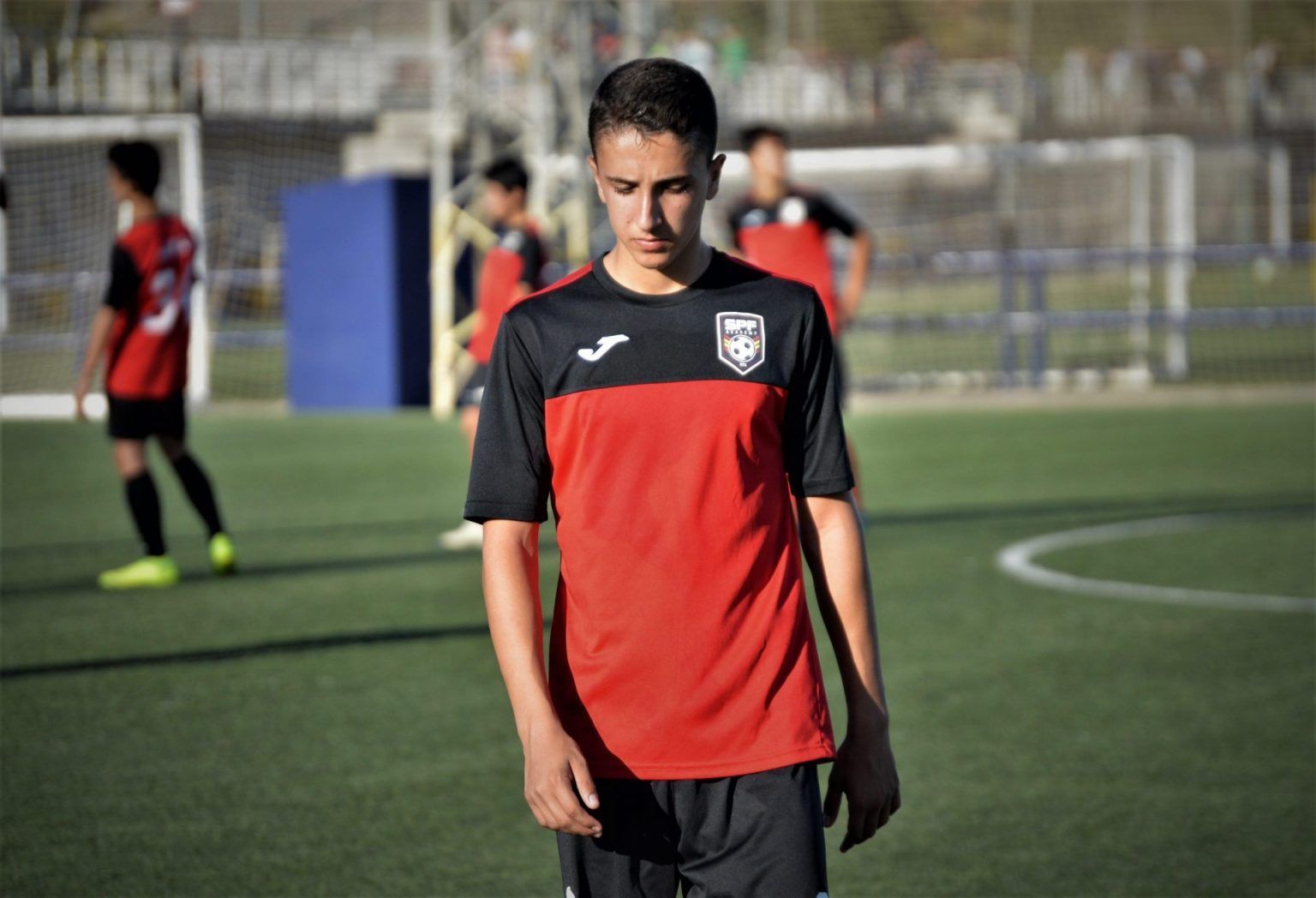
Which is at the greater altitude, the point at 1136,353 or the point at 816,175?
the point at 816,175

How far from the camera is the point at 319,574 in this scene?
9.07m

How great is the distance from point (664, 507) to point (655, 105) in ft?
1.82

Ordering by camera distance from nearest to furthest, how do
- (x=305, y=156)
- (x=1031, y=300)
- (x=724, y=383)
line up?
1. (x=724, y=383)
2. (x=1031, y=300)
3. (x=305, y=156)

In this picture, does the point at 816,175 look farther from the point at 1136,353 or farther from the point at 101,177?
the point at 101,177

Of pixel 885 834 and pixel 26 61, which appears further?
pixel 26 61

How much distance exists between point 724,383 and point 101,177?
72.0ft

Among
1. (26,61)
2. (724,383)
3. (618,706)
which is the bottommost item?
(618,706)

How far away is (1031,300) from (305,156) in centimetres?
1220

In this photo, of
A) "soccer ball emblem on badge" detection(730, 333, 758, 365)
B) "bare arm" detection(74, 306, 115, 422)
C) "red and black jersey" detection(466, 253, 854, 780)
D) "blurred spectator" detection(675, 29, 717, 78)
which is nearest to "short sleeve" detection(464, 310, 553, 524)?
"red and black jersey" detection(466, 253, 854, 780)

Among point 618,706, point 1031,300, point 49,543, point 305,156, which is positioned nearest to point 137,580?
point 49,543

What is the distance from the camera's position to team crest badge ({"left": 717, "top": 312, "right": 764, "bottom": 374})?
8.15 ft

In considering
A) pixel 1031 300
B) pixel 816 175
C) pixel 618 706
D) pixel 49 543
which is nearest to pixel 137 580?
pixel 49 543

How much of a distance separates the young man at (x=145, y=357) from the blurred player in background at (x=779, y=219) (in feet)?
9.69

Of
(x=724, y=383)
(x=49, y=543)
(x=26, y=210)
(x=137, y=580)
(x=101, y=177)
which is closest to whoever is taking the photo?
(x=724, y=383)
